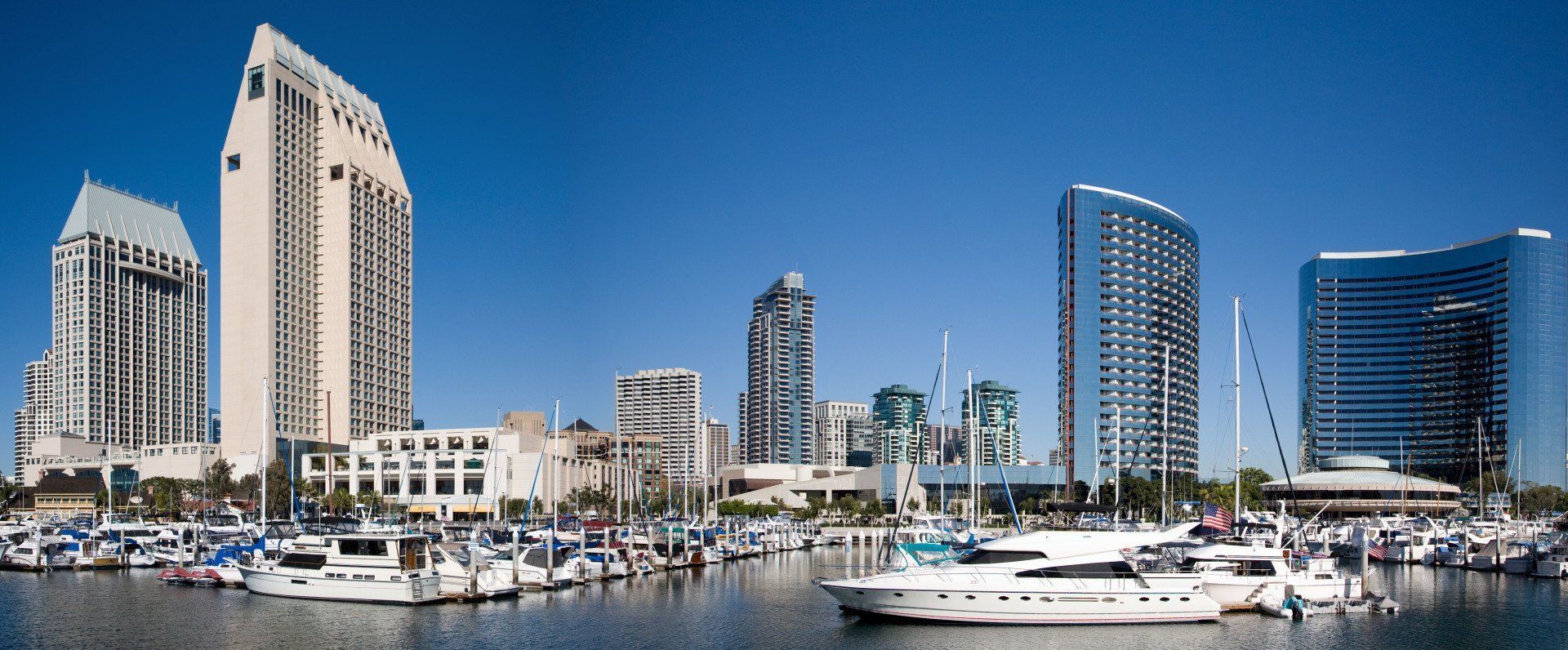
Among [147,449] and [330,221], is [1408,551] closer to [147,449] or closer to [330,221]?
[330,221]

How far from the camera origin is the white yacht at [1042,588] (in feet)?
169

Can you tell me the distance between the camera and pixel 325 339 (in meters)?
171

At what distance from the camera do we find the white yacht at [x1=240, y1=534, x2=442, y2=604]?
58031 millimetres

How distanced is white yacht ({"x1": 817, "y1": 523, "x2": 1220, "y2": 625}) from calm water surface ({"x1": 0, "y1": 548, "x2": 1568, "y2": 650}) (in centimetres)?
67

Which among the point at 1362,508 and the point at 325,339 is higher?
the point at 325,339

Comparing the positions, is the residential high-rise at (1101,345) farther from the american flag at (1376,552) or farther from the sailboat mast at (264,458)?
the sailboat mast at (264,458)

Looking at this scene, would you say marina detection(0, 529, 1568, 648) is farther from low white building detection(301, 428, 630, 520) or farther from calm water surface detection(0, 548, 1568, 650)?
low white building detection(301, 428, 630, 520)

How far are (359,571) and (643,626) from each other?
49.2 ft

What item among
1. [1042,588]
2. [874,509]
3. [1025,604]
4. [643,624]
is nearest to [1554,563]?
[1042,588]

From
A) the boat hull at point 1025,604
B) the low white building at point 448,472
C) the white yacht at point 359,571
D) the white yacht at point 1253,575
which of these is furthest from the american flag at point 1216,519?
the low white building at point 448,472

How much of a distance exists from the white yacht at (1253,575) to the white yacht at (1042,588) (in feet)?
15.7

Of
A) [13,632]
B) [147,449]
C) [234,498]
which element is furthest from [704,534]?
[147,449]

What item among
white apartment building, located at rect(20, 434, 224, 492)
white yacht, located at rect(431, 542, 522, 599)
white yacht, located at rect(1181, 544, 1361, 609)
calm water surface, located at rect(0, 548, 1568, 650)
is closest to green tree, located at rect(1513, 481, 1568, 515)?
calm water surface, located at rect(0, 548, 1568, 650)

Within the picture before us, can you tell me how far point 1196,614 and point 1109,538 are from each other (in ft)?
17.5
